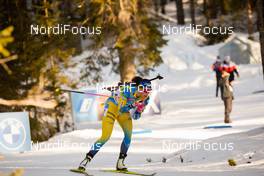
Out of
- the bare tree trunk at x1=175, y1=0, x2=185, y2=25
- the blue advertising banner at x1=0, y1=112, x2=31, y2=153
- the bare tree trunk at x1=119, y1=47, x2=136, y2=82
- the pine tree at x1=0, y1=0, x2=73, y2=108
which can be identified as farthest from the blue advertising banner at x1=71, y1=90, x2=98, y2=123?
the bare tree trunk at x1=175, y1=0, x2=185, y2=25

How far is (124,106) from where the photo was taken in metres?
9.44

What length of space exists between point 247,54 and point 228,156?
1172 inches

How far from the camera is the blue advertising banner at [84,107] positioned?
21984 millimetres

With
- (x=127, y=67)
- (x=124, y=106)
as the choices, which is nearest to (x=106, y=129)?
(x=124, y=106)

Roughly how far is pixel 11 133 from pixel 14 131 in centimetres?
9

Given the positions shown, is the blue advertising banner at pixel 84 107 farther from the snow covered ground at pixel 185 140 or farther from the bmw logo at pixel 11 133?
the bmw logo at pixel 11 133

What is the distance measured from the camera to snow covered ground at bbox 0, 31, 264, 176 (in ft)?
32.8

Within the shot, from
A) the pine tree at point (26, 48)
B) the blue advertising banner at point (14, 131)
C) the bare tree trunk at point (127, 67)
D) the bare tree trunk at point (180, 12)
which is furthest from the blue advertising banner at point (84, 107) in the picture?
→ the bare tree trunk at point (180, 12)

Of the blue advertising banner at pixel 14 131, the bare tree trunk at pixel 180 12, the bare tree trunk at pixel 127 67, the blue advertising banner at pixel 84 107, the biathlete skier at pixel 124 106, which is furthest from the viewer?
the bare tree trunk at pixel 180 12

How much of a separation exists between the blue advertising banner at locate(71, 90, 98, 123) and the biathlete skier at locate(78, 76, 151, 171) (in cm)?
1235

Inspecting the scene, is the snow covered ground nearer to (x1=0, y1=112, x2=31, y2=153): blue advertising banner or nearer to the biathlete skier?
(x1=0, y1=112, x2=31, y2=153): blue advertising banner

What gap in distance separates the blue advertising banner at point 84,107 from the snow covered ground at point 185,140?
79 centimetres

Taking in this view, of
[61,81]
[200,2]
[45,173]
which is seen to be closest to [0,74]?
[61,81]

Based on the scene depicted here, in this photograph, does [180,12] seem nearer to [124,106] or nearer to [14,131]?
[14,131]
